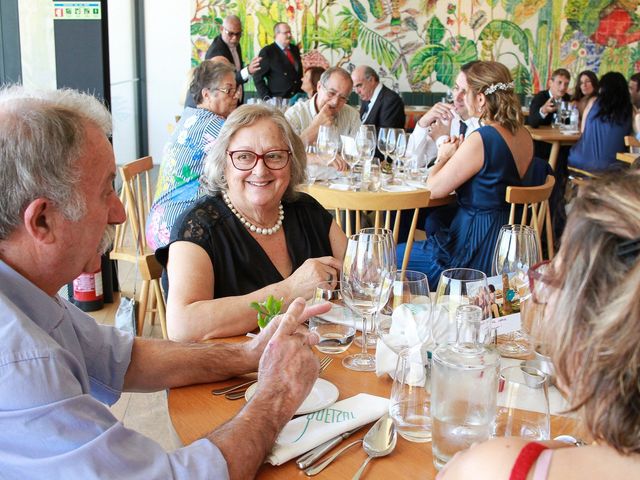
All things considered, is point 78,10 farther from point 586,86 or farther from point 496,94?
point 586,86

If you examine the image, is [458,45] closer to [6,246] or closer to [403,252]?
[403,252]

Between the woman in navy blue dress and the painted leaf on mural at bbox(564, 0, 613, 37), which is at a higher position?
the painted leaf on mural at bbox(564, 0, 613, 37)

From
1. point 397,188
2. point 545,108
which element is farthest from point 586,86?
point 397,188

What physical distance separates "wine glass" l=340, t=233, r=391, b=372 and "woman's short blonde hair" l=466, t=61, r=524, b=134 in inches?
92.9

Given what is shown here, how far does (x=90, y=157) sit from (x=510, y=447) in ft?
2.76

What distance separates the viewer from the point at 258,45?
10258 mm

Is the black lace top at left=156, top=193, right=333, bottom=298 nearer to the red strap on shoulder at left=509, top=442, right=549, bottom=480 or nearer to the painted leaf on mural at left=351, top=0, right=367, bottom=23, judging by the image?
the red strap on shoulder at left=509, top=442, right=549, bottom=480

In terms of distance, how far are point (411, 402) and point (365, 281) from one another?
1.43 ft

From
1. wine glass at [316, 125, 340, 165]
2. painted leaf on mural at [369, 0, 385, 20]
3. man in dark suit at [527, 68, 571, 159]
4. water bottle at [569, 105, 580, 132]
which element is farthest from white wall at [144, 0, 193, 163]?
wine glass at [316, 125, 340, 165]

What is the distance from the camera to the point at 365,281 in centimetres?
162

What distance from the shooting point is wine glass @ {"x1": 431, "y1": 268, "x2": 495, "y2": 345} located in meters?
1.38

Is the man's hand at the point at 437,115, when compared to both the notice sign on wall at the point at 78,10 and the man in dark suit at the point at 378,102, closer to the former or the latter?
the man in dark suit at the point at 378,102

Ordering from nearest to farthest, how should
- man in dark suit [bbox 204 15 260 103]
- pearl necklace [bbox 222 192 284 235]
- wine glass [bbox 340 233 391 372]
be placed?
wine glass [bbox 340 233 391 372] → pearl necklace [bbox 222 192 284 235] → man in dark suit [bbox 204 15 260 103]

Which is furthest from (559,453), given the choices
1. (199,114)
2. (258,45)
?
(258,45)
